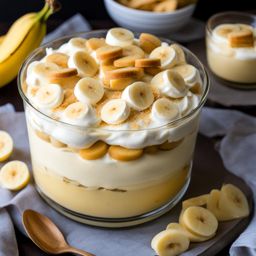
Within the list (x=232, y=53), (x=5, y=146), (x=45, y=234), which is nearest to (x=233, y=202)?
(x=45, y=234)

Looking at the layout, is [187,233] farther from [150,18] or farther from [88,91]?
[150,18]

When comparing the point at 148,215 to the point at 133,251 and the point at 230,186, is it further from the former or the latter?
the point at 230,186

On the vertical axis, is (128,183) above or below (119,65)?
below

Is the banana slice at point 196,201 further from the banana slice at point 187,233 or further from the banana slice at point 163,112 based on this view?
the banana slice at point 163,112

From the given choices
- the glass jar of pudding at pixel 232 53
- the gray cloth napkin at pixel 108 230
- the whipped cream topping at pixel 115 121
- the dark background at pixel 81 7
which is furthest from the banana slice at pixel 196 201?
the dark background at pixel 81 7

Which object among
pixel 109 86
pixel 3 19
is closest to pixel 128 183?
pixel 109 86

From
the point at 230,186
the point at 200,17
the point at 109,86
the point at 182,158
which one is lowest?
the point at 200,17
